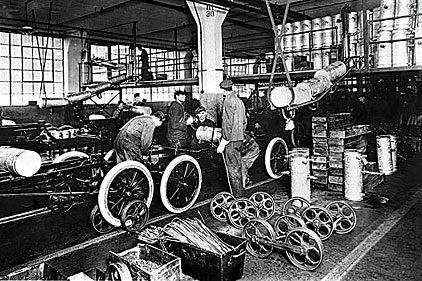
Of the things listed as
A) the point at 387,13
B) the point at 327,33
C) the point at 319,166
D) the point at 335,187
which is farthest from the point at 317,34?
the point at 335,187

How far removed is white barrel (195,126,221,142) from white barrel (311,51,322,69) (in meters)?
3.20

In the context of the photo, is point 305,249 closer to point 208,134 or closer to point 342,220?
point 342,220

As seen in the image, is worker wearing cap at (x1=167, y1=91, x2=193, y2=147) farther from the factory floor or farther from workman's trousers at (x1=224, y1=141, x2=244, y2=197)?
workman's trousers at (x1=224, y1=141, x2=244, y2=197)

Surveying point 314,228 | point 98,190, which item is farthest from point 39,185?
point 314,228

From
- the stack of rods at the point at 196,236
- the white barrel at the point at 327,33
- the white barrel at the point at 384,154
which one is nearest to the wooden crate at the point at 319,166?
the white barrel at the point at 384,154

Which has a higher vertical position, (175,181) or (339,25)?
(339,25)

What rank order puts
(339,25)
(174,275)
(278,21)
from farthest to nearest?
(278,21), (339,25), (174,275)

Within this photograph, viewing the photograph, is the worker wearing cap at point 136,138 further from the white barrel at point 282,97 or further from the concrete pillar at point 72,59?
the concrete pillar at point 72,59

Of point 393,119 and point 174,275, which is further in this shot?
point 393,119

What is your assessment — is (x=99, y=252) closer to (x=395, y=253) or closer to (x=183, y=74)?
(x=395, y=253)

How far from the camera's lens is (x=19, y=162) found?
384 cm

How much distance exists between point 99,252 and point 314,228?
2554mm

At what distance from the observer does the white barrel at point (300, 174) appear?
6.30 meters

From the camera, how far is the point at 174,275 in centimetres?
334
